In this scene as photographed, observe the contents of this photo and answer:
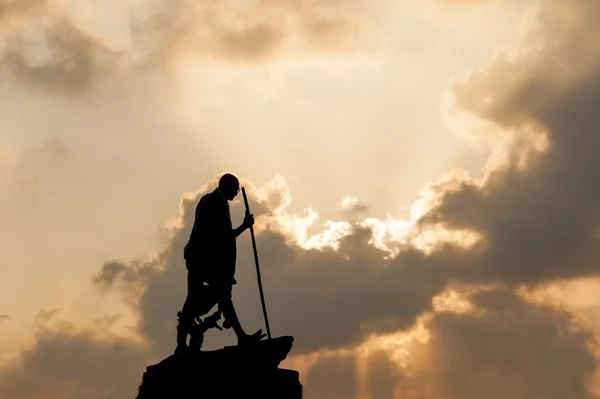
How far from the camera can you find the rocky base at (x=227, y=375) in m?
19.1

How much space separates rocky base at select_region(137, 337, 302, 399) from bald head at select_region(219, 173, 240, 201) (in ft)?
10.1

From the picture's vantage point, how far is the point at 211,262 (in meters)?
20.5

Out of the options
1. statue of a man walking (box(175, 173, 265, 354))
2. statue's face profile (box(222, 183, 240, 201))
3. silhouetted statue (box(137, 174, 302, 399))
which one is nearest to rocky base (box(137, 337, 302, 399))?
silhouetted statue (box(137, 174, 302, 399))

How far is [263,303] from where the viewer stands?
20703 mm

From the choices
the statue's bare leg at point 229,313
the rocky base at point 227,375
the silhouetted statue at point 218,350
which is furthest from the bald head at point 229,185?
the rocky base at point 227,375

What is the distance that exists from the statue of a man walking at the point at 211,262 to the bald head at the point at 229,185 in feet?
0.07

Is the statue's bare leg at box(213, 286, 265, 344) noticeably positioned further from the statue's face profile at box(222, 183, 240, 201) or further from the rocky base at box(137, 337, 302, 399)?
the statue's face profile at box(222, 183, 240, 201)

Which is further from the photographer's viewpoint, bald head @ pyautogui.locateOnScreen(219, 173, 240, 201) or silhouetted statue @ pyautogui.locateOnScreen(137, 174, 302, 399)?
bald head @ pyautogui.locateOnScreen(219, 173, 240, 201)

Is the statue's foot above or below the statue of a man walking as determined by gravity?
below

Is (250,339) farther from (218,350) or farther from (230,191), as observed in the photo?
(230,191)

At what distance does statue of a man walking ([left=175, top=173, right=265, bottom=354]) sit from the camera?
66.9ft

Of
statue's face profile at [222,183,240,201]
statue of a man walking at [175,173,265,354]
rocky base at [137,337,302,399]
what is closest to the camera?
rocky base at [137,337,302,399]

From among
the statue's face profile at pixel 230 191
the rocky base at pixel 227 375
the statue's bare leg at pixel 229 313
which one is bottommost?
the rocky base at pixel 227 375

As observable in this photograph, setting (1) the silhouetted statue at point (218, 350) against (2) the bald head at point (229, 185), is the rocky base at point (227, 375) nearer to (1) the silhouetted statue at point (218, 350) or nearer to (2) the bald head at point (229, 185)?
(1) the silhouetted statue at point (218, 350)
